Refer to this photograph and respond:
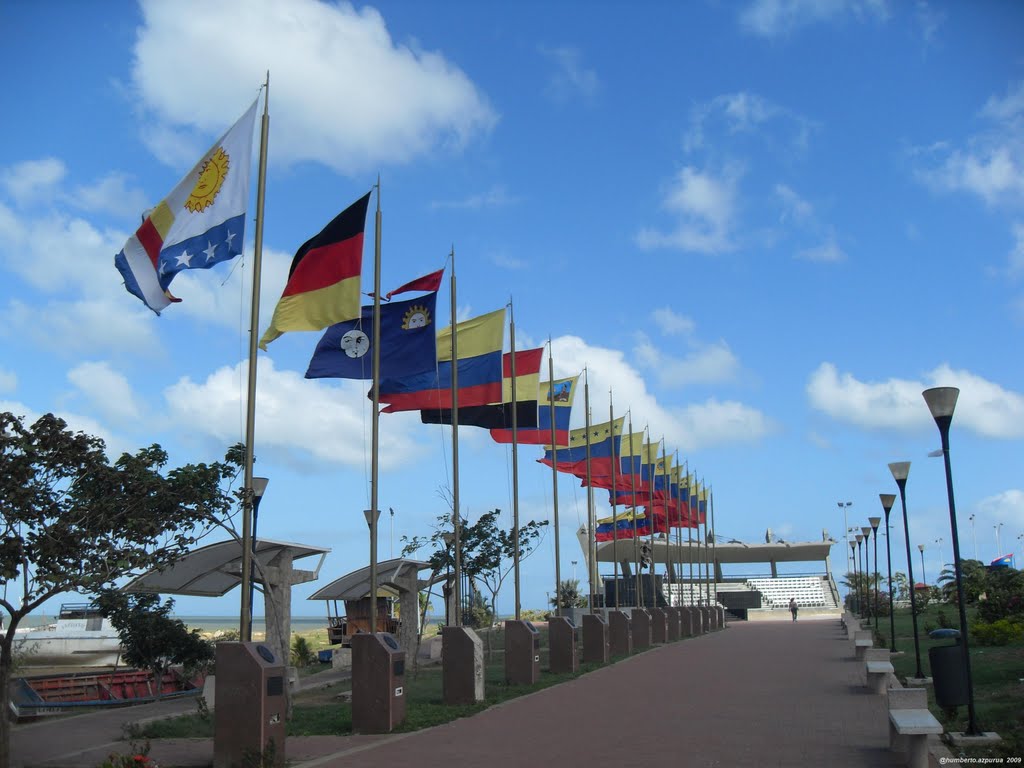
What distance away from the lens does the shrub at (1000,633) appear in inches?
1045

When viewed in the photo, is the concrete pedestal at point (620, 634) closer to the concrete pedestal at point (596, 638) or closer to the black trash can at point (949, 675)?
the concrete pedestal at point (596, 638)

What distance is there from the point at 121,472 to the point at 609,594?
2506 inches

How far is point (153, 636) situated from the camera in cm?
2327

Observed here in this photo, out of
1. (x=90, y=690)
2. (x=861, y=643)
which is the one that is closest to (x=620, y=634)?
(x=861, y=643)

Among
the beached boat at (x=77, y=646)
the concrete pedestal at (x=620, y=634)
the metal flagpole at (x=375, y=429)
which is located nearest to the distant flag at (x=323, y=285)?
the metal flagpole at (x=375, y=429)

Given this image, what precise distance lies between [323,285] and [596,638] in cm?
1627

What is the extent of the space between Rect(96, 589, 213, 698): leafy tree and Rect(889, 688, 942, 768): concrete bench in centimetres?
1709

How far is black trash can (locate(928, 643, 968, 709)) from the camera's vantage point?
13359 millimetres

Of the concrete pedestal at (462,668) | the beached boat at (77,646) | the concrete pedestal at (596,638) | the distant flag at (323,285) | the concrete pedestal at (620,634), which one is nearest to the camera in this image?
the distant flag at (323,285)

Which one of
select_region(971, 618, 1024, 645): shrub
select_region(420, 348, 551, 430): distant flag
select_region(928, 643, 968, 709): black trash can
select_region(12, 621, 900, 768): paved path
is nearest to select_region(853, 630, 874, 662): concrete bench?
select_region(12, 621, 900, 768): paved path

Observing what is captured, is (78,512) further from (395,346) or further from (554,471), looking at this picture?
(554,471)

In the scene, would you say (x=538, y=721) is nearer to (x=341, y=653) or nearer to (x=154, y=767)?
(x=154, y=767)

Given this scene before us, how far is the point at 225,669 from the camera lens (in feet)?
40.4

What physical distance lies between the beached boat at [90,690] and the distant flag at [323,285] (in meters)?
9.46
